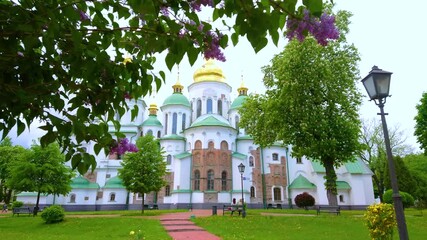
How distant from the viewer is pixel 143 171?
28844mm

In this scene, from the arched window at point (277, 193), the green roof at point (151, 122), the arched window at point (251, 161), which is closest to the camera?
the arched window at point (277, 193)

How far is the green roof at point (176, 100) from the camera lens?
51.0 metres

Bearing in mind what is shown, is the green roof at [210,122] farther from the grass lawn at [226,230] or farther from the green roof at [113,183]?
the grass lawn at [226,230]

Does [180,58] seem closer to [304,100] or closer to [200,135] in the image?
[304,100]

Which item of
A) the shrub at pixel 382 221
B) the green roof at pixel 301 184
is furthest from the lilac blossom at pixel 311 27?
the green roof at pixel 301 184

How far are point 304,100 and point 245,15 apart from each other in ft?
69.4

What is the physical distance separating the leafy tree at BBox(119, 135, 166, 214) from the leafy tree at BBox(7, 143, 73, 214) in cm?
554

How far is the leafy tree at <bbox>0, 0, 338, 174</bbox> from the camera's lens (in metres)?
2.48

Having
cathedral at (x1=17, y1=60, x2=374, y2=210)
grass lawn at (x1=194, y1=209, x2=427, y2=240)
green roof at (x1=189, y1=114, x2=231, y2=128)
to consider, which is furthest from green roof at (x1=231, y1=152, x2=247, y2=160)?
grass lawn at (x1=194, y1=209, x2=427, y2=240)

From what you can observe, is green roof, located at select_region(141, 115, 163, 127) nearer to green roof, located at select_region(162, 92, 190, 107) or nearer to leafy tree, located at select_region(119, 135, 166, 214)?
green roof, located at select_region(162, 92, 190, 107)

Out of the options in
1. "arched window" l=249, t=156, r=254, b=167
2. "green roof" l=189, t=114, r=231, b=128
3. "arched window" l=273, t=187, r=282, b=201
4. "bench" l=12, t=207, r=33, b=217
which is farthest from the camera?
"arched window" l=249, t=156, r=254, b=167

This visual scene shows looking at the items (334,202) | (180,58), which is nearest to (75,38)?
(180,58)

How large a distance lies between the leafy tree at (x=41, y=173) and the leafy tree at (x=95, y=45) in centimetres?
2780

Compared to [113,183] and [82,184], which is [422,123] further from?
[82,184]
